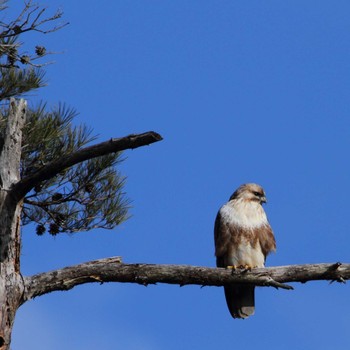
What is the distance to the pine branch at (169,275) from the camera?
16.5 feet

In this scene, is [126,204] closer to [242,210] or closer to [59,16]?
[242,210]

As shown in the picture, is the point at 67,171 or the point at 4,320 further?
the point at 67,171

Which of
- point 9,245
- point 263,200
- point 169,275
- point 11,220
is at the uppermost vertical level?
point 263,200

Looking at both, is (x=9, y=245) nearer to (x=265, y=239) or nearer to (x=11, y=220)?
(x=11, y=220)

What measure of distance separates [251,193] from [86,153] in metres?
2.26

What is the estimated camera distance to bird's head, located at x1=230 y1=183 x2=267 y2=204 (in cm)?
700

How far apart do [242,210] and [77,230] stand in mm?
1184

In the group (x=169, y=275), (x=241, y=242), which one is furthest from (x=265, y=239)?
(x=169, y=275)

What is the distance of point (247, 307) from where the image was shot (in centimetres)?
662

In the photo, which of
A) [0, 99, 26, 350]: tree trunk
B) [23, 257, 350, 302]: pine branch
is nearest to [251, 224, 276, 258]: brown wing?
[23, 257, 350, 302]: pine branch

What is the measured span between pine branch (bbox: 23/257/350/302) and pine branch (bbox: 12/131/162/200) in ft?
1.59

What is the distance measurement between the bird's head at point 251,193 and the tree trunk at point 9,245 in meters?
1.93

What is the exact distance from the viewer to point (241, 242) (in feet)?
21.8

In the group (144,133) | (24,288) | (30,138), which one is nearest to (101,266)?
(24,288)
